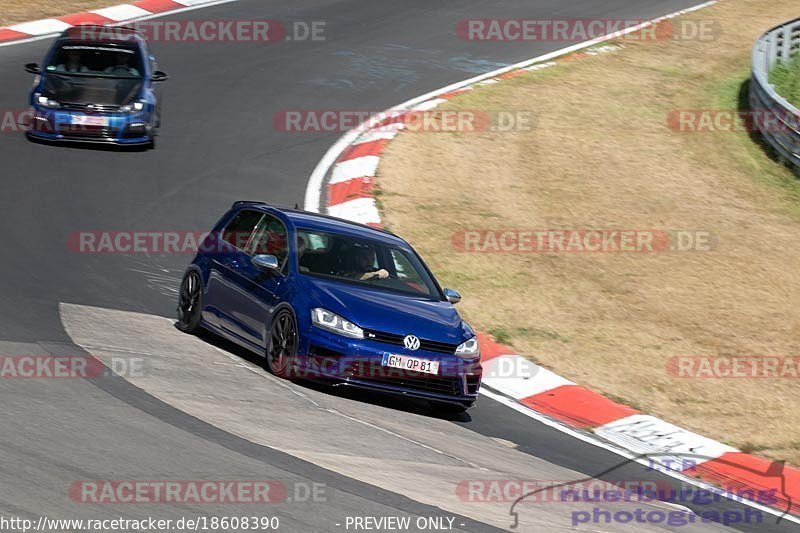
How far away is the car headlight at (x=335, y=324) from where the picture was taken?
1033 centimetres

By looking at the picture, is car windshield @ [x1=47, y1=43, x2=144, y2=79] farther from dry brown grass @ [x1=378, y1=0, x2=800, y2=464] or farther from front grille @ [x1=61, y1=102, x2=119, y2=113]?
dry brown grass @ [x1=378, y1=0, x2=800, y2=464]

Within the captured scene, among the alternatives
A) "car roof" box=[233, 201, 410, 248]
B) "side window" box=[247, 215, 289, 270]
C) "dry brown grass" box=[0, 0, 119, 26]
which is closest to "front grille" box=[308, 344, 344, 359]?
"side window" box=[247, 215, 289, 270]

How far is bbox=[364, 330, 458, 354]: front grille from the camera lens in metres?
10.4

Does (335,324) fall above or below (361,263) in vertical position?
below

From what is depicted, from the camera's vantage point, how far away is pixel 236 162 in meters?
18.2

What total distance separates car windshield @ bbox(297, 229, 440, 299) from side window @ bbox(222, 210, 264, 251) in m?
0.67

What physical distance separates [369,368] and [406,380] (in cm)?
34

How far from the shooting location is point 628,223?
1745cm

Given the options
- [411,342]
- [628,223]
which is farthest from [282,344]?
[628,223]

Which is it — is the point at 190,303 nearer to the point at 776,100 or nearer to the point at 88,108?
the point at 88,108

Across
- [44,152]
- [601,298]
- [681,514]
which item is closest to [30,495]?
[681,514]

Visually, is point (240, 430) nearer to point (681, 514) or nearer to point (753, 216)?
point (681, 514)

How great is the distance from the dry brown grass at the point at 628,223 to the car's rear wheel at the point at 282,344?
322cm

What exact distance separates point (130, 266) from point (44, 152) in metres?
4.44
